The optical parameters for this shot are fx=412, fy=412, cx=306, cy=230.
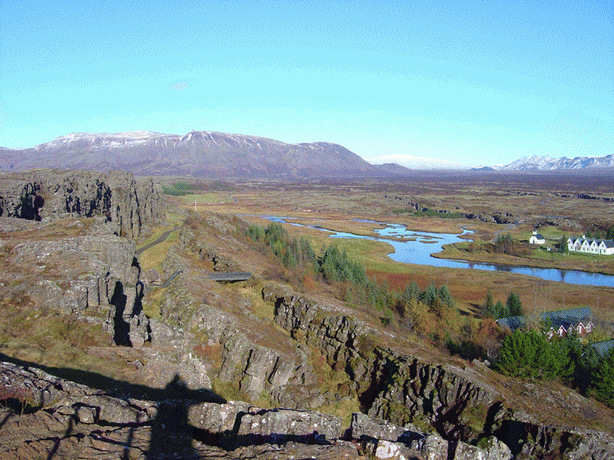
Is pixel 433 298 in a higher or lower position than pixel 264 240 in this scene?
lower

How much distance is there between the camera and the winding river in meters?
81.0

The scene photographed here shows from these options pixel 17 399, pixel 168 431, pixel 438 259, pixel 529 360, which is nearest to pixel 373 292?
pixel 529 360

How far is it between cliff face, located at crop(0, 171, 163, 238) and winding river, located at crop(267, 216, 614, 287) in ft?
176

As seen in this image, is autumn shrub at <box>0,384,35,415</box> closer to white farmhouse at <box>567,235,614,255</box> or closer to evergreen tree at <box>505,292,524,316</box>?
evergreen tree at <box>505,292,524,316</box>

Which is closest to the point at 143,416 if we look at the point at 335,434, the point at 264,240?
the point at 335,434

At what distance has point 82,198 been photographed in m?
50.5

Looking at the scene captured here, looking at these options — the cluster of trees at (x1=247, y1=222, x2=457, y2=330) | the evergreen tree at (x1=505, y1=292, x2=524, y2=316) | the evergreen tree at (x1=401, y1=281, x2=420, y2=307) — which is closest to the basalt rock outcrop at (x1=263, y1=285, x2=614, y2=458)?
the cluster of trees at (x1=247, y1=222, x2=457, y2=330)

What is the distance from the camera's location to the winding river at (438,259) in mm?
81012

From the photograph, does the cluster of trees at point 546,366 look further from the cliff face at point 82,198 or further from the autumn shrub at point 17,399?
the cliff face at point 82,198

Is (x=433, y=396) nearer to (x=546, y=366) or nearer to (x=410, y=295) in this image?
(x=546, y=366)

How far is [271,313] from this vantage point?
33719 mm

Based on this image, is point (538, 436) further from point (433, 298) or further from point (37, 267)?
point (433, 298)

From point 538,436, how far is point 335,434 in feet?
38.6

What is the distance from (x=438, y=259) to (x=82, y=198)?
72.5 metres
